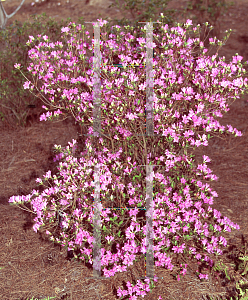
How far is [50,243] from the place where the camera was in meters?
3.74

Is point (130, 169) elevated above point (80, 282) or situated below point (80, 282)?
above

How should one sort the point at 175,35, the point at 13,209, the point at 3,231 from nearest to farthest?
1. the point at 175,35
2. the point at 3,231
3. the point at 13,209

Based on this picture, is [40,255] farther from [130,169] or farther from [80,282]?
[130,169]

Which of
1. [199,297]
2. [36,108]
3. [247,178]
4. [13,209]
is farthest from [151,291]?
[36,108]

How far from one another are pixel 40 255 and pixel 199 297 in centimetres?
162

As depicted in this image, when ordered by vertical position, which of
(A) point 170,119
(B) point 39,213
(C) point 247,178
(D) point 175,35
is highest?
(D) point 175,35

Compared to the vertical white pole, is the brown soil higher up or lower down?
lower down

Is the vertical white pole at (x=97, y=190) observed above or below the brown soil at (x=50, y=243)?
above

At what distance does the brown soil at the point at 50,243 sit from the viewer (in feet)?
10.4

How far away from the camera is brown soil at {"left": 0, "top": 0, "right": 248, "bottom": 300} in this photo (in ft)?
10.4

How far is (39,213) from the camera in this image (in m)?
2.97

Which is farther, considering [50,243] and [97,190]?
[50,243]

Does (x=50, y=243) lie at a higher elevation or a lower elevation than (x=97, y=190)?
lower

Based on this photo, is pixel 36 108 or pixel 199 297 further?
pixel 36 108
